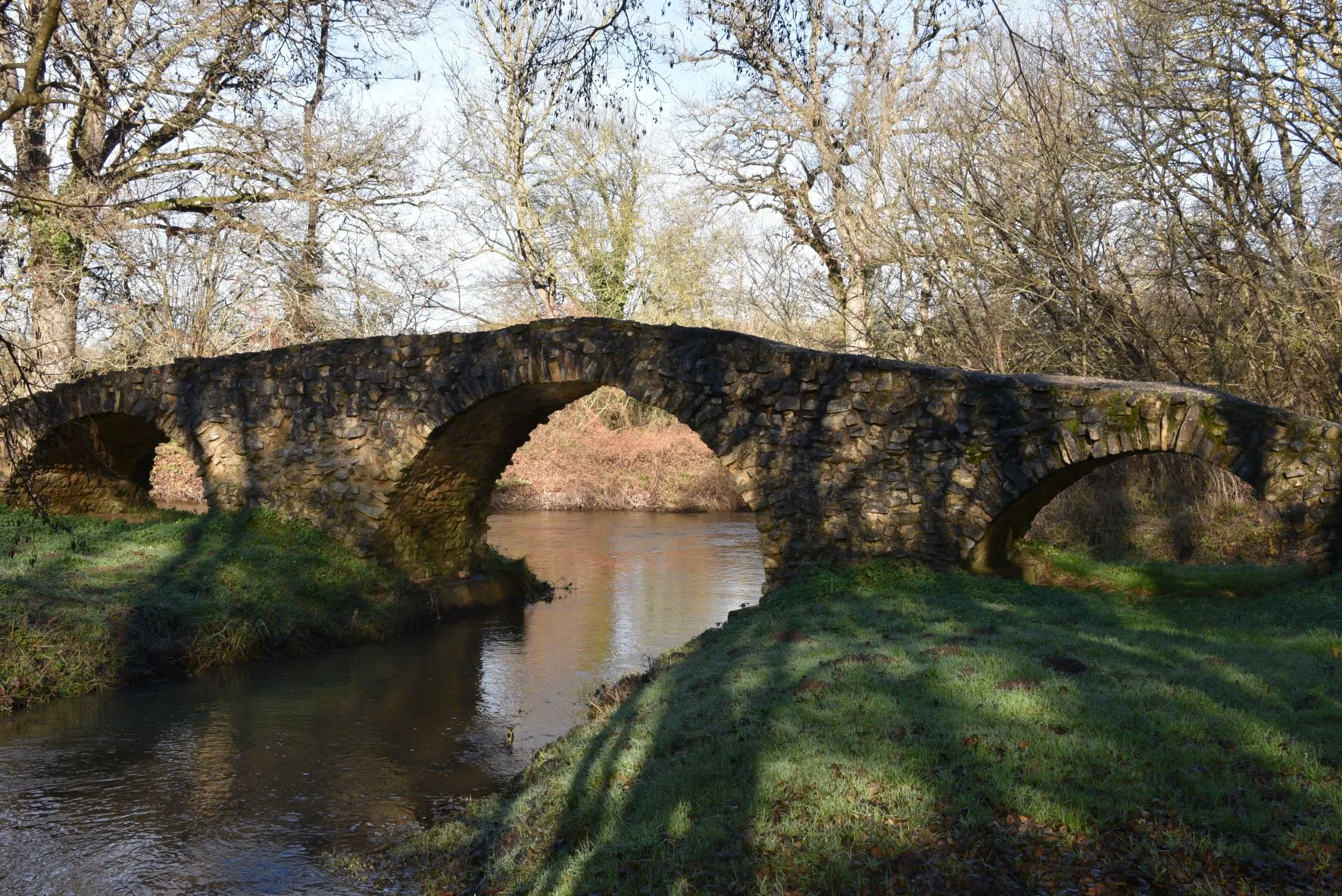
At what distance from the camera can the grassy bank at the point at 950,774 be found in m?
3.82

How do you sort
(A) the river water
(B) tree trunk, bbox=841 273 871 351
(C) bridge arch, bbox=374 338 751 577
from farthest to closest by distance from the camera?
(B) tree trunk, bbox=841 273 871 351, (C) bridge arch, bbox=374 338 751 577, (A) the river water

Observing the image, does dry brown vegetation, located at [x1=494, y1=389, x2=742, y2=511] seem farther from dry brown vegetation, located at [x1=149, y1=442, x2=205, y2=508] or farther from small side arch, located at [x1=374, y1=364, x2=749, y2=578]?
small side arch, located at [x1=374, y1=364, x2=749, y2=578]

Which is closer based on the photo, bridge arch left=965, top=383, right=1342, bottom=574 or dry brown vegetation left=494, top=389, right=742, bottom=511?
bridge arch left=965, top=383, right=1342, bottom=574

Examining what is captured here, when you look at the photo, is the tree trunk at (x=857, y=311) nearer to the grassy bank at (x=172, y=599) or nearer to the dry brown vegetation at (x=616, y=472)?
the dry brown vegetation at (x=616, y=472)

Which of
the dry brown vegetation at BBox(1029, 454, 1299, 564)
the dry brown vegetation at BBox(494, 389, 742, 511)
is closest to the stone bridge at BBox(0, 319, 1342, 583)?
the dry brown vegetation at BBox(1029, 454, 1299, 564)

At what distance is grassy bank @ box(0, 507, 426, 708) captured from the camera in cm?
866

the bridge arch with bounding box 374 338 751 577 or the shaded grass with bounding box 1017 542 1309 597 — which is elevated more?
the bridge arch with bounding box 374 338 751 577

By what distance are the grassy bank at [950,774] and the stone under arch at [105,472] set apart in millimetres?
9484

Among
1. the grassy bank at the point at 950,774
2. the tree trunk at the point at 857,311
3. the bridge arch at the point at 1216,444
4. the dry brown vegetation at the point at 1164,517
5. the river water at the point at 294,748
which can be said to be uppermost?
the tree trunk at the point at 857,311

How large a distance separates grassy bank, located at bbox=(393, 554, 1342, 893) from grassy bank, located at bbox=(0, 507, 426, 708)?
4406 mm

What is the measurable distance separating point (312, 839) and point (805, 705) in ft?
9.00

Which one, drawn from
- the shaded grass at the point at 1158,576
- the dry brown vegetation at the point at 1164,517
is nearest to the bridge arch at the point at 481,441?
the shaded grass at the point at 1158,576

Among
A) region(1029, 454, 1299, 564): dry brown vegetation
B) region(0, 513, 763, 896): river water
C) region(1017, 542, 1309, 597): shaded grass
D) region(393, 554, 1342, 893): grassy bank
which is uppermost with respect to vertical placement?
region(1029, 454, 1299, 564): dry brown vegetation

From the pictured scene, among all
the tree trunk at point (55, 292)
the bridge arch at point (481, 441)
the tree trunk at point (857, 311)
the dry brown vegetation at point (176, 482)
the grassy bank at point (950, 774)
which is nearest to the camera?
the grassy bank at point (950, 774)
